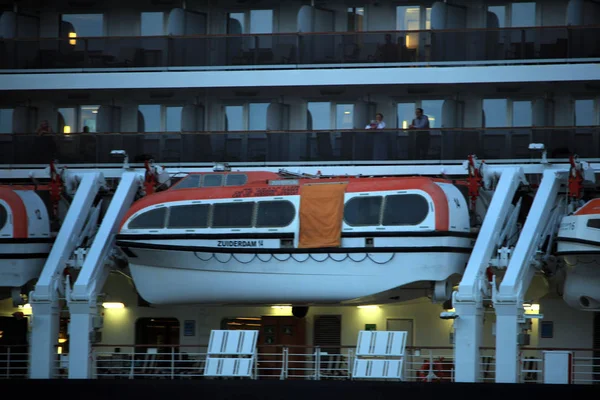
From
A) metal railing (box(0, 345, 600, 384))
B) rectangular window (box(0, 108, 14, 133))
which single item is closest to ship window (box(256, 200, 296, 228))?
metal railing (box(0, 345, 600, 384))

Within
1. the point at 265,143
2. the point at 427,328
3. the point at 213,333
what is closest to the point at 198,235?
the point at 213,333

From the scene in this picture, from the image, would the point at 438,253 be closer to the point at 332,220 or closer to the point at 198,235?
the point at 332,220

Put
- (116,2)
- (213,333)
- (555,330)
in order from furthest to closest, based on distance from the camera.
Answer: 1. (116,2)
2. (555,330)
3. (213,333)

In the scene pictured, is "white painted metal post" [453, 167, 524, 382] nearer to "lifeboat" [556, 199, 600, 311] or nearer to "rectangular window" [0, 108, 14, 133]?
"lifeboat" [556, 199, 600, 311]

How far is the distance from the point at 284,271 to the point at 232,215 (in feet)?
4.99

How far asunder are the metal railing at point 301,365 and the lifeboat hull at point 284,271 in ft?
3.68

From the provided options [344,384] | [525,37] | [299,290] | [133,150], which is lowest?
[344,384]

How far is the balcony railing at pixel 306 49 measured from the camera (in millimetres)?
30500

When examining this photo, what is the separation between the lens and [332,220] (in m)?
26.8

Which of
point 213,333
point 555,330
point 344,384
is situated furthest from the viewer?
point 555,330

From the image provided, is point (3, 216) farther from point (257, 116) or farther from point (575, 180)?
point (575, 180)

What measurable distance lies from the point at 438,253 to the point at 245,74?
23.6ft

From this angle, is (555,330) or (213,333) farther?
(555,330)

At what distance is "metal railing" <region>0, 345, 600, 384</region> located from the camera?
87.7ft
